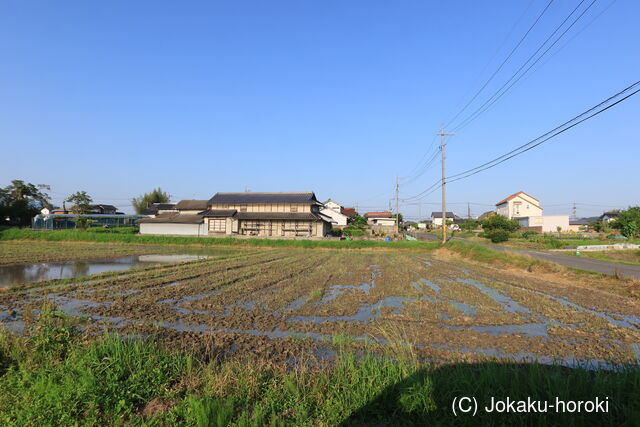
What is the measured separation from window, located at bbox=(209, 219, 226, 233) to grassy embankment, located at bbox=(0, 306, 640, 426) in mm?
33205

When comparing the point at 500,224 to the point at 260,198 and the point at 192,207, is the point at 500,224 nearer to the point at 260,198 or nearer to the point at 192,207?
the point at 260,198

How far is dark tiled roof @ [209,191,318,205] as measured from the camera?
127ft

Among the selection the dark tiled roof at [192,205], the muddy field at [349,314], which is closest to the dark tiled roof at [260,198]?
the dark tiled roof at [192,205]

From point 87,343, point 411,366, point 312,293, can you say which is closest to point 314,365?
point 411,366

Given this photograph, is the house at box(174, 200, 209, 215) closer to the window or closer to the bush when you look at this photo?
the window

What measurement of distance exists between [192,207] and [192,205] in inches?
30.4

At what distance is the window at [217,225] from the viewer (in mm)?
36719

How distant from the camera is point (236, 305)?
9.12m

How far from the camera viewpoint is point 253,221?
3709cm

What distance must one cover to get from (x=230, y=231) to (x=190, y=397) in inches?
1362

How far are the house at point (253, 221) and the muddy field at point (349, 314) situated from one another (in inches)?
871

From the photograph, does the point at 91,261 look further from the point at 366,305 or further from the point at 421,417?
the point at 421,417

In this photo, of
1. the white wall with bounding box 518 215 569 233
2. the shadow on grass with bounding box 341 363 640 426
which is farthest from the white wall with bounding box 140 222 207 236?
the white wall with bounding box 518 215 569 233

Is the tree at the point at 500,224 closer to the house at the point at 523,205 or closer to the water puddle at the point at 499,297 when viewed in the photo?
the house at the point at 523,205
